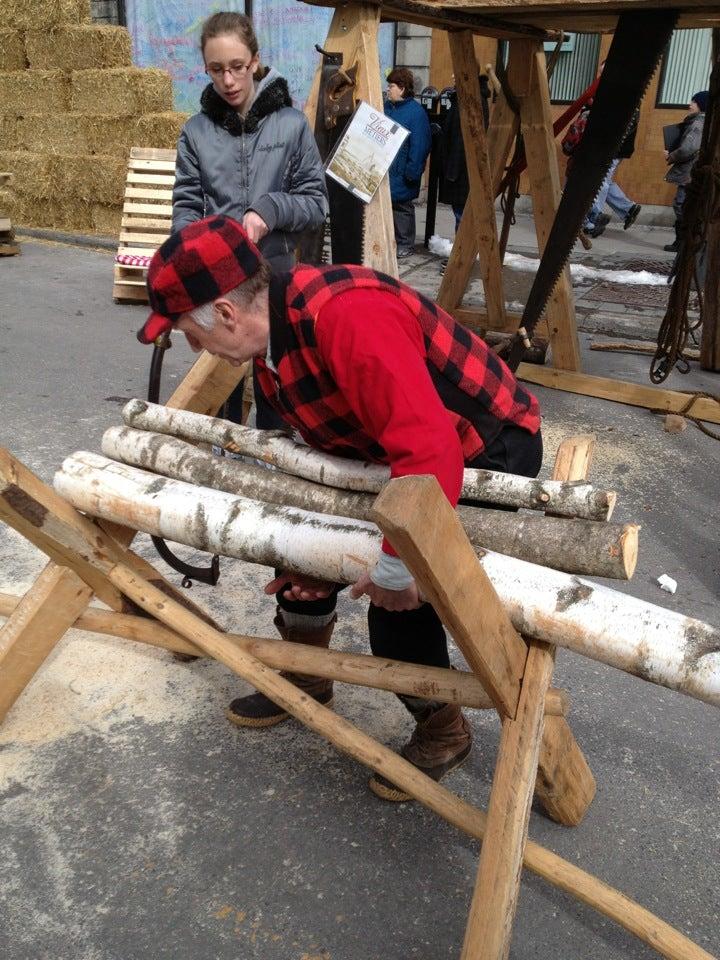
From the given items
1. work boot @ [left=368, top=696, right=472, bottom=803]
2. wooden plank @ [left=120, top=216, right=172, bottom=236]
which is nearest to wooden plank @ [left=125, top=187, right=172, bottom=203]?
wooden plank @ [left=120, top=216, right=172, bottom=236]

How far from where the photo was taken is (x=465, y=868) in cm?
216

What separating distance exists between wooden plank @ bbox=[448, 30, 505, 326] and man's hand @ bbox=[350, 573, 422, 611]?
4.22 meters

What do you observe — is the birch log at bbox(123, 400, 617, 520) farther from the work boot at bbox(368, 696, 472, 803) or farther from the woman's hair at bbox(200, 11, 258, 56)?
the woman's hair at bbox(200, 11, 258, 56)

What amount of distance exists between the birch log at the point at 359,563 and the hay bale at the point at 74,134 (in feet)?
29.8

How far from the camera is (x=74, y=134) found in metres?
10.5

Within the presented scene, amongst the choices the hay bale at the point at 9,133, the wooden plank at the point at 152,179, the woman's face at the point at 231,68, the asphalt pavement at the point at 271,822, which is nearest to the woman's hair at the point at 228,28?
the woman's face at the point at 231,68

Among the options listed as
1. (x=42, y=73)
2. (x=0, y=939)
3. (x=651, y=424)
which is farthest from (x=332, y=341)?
(x=42, y=73)

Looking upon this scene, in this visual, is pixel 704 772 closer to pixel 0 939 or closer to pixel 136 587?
pixel 136 587

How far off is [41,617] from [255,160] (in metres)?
2.19

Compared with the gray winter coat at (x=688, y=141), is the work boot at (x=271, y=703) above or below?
below

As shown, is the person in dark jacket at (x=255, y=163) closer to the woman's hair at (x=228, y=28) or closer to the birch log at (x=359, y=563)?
the woman's hair at (x=228, y=28)

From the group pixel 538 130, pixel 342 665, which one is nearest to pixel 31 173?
pixel 538 130

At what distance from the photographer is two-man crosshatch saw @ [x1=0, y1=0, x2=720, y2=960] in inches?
59.4

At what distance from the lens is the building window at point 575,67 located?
41.8ft
